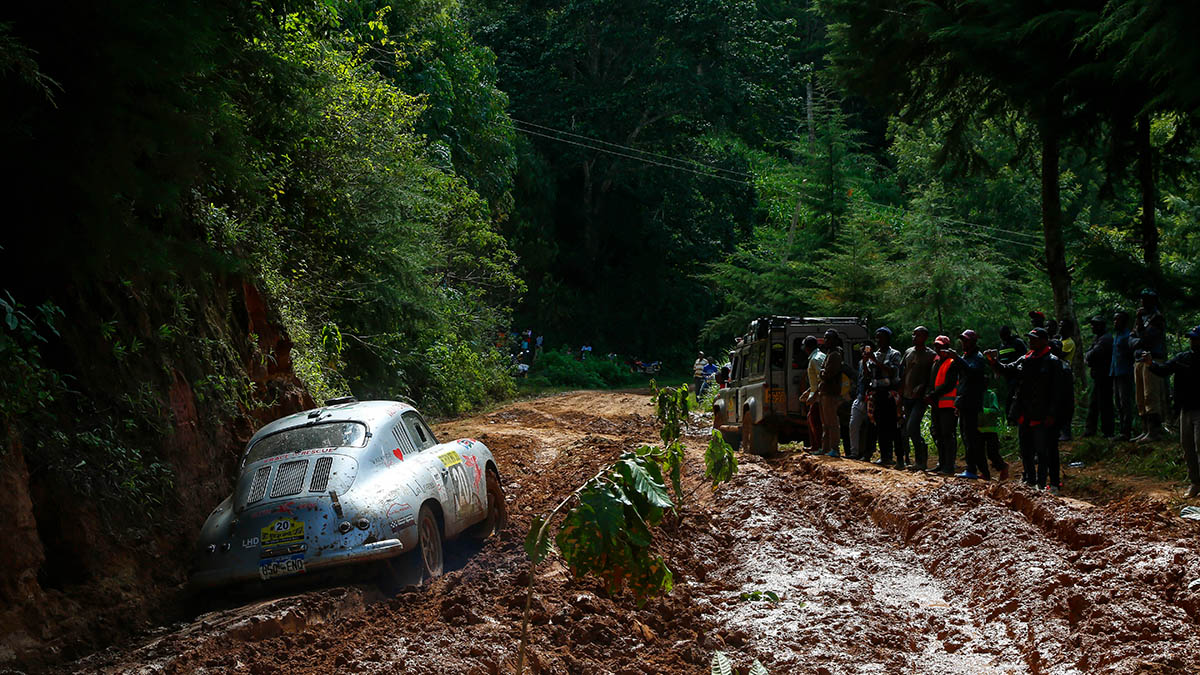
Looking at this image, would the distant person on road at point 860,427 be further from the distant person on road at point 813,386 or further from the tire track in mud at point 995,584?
the tire track in mud at point 995,584

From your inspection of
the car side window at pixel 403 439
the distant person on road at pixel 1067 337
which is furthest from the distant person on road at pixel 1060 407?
the car side window at pixel 403 439

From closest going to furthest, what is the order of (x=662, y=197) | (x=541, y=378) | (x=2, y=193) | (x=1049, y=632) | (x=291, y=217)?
(x=1049, y=632) < (x=2, y=193) < (x=291, y=217) < (x=541, y=378) < (x=662, y=197)

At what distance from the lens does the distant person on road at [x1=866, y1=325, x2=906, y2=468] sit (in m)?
14.4

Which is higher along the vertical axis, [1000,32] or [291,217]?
[1000,32]

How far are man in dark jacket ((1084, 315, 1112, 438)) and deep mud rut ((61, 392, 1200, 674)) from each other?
155 inches

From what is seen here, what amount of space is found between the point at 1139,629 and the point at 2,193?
8.50 meters

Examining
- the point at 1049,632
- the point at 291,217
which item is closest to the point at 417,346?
the point at 291,217

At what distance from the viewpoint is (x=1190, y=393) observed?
1061cm

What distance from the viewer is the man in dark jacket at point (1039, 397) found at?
11.5 meters

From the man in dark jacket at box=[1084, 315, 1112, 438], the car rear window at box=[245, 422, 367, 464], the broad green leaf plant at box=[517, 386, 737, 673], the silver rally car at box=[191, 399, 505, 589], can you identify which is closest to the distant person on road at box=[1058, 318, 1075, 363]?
the man in dark jacket at box=[1084, 315, 1112, 438]

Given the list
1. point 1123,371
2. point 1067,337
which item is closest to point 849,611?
point 1123,371

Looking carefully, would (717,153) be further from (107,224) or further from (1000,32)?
(107,224)

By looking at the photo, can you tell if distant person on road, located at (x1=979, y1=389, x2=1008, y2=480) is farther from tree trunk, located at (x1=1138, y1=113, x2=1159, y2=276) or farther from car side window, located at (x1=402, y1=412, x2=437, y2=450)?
car side window, located at (x1=402, y1=412, x2=437, y2=450)

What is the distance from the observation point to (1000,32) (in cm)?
1506
